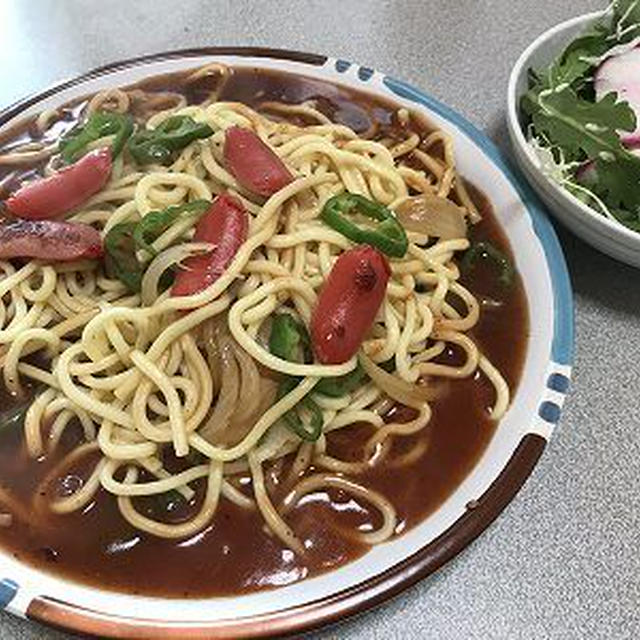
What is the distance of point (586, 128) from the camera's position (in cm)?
192

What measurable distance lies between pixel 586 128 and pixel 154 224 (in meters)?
0.95

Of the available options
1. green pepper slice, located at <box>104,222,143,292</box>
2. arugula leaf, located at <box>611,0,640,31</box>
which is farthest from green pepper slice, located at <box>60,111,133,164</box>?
arugula leaf, located at <box>611,0,640,31</box>

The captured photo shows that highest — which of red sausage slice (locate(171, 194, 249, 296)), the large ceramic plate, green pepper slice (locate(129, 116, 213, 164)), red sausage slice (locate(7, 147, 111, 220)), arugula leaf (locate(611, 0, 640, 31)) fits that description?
red sausage slice (locate(7, 147, 111, 220))

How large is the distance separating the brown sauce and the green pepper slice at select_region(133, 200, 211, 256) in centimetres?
38

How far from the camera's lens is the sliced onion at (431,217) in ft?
6.05

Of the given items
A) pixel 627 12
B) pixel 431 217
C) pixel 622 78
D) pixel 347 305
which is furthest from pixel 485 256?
pixel 627 12

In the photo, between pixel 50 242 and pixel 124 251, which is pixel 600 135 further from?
pixel 50 242

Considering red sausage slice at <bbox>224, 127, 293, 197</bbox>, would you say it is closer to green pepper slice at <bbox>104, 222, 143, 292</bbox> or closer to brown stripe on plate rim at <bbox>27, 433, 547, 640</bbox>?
green pepper slice at <bbox>104, 222, 143, 292</bbox>

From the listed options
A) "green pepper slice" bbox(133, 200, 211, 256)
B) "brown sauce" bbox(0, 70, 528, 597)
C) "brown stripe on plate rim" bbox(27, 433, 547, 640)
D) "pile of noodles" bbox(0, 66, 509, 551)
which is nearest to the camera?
"brown stripe on plate rim" bbox(27, 433, 547, 640)

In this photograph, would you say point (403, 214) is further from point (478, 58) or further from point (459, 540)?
point (478, 58)

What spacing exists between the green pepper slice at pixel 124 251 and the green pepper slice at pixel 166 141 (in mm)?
210

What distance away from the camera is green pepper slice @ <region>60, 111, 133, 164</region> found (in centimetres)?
187

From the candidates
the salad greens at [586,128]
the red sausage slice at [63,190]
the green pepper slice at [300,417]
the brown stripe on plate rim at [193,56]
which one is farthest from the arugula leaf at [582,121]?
the red sausage slice at [63,190]

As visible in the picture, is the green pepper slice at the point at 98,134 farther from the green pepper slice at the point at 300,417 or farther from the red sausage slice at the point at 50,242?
the green pepper slice at the point at 300,417
